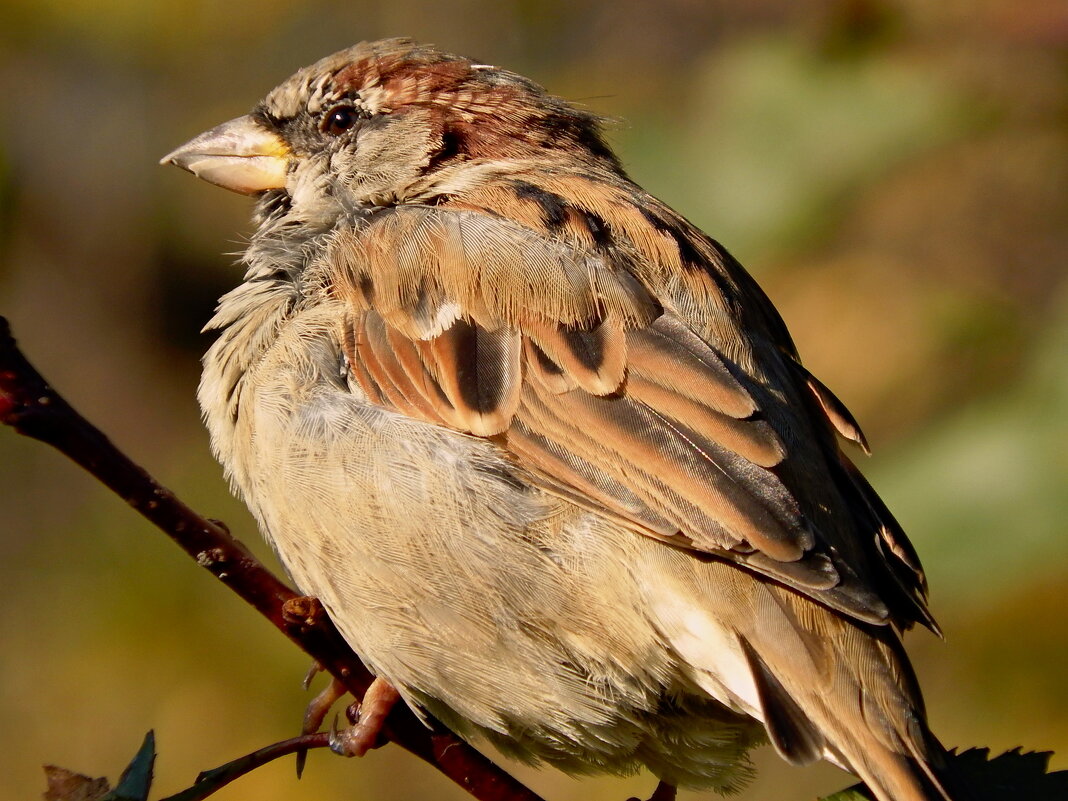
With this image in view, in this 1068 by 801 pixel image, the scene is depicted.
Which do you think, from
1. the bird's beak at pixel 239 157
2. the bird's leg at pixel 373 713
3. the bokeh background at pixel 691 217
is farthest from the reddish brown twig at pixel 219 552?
the bird's beak at pixel 239 157

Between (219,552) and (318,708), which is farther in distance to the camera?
(318,708)

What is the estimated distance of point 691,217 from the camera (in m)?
3.46

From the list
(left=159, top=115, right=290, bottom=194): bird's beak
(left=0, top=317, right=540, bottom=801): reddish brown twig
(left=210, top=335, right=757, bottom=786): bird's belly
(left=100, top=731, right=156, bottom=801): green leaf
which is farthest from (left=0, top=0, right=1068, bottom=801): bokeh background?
(left=100, top=731, right=156, bottom=801): green leaf

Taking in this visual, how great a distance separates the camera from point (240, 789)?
16.2 feet

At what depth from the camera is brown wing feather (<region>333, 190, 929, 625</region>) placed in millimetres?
2535

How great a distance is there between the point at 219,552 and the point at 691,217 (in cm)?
161

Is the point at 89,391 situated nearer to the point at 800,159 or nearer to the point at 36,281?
the point at 36,281

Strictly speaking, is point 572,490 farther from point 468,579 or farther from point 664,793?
point 664,793

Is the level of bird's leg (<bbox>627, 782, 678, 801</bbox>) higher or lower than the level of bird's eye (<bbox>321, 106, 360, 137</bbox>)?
lower

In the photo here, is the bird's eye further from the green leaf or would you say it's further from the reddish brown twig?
the green leaf

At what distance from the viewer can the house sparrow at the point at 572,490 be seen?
2.55m

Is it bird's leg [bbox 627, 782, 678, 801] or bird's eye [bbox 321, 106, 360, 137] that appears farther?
bird's eye [bbox 321, 106, 360, 137]

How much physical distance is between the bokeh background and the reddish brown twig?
1.06m

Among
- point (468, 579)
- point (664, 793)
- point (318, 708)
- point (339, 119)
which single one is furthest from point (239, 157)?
point (664, 793)
